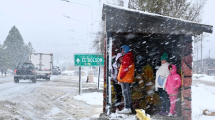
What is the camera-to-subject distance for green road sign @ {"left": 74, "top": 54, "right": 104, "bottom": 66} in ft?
47.0

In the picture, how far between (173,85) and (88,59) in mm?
7907

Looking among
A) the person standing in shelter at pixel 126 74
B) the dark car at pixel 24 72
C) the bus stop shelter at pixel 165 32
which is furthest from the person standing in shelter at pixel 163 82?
the dark car at pixel 24 72

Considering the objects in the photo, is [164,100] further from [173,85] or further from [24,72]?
[24,72]

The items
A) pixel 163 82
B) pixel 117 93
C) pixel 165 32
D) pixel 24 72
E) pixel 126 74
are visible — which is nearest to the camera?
pixel 165 32

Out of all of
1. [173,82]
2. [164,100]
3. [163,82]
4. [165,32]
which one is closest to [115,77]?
[163,82]

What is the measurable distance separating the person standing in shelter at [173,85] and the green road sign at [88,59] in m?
7.62

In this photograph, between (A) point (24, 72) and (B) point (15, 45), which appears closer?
(A) point (24, 72)

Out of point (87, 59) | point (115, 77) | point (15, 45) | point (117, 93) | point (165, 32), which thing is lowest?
point (117, 93)

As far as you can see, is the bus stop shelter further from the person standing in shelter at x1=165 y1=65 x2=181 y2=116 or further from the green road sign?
the green road sign

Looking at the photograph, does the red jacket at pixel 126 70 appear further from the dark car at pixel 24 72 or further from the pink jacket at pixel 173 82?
the dark car at pixel 24 72

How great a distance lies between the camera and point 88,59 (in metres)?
14.5

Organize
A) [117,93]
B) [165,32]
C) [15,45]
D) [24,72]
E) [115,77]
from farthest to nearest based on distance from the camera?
[15,45] → [24,72] → [117,93] → [115,77] → [165,32]

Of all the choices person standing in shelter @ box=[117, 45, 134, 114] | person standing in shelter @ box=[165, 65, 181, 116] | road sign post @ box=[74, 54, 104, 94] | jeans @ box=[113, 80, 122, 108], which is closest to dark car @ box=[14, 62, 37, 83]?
road sign post @ box=[74, 54, 104, 94]

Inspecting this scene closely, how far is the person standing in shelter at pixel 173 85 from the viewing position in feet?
23.6
